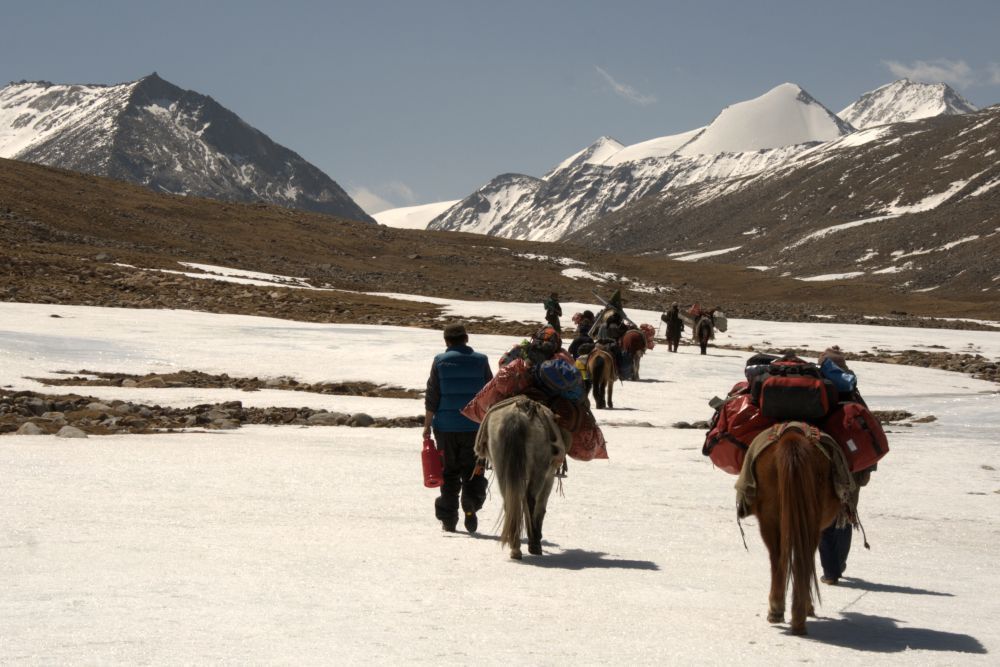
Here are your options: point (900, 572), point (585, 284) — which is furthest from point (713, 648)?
point (585, 284)

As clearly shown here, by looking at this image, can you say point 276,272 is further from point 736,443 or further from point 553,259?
point 736,443

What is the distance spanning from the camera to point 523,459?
29.3 ft

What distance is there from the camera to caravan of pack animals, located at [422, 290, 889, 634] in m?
6.90

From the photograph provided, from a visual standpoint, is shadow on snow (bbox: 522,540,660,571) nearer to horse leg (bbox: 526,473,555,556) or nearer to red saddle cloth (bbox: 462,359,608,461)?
horse leg (bbox: 526,473,555,556)

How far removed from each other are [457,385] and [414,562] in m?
2.19

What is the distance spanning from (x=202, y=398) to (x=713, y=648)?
15.7 meters

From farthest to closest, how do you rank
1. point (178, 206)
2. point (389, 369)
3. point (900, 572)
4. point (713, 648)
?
point (178, 206), point (389, 369), point (900, 572), point (713, 648)

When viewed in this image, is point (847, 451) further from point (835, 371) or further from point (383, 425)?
point (383, 425)

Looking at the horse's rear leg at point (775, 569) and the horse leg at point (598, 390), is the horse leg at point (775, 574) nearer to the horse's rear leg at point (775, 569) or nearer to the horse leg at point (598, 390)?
the horse's rear leg at point (775, 569)

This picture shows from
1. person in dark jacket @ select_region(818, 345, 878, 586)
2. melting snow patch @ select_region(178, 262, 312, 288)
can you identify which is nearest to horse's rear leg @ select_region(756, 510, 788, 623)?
person in dark jacket @ select_region(818, 345, 878, 586)

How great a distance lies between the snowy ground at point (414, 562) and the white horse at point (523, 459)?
291 mm

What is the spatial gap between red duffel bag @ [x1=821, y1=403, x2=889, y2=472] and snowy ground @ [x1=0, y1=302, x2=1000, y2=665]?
3.49ft

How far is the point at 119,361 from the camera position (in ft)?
83.0

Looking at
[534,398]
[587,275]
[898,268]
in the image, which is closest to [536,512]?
[534,398]
